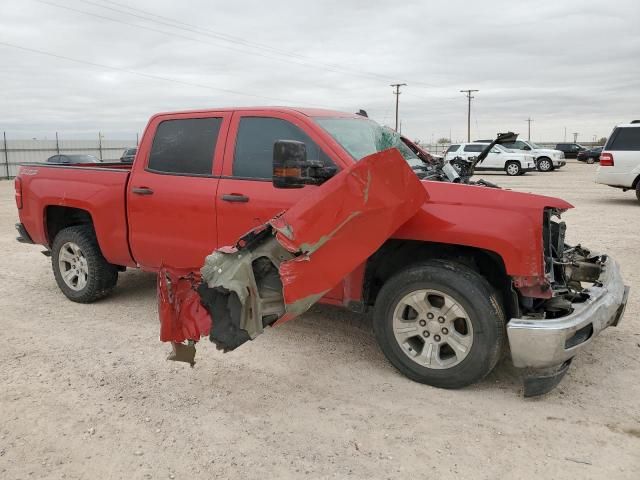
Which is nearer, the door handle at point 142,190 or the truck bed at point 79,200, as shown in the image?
the door handle at point 142,190

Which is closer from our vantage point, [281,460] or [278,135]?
[281,460]

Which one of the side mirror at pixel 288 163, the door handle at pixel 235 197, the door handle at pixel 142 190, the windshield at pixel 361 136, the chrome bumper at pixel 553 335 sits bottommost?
the chrome bumper at pixel 553 335

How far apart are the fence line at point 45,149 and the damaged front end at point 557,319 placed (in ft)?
102

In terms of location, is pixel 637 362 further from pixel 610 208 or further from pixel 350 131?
pixel 610 208

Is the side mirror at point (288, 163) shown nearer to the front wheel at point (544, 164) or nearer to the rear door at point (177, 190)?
the rear door at point (177, 190)

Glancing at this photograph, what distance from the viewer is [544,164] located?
1194 inches

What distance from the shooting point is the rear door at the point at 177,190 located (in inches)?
176

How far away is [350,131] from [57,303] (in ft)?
11.8

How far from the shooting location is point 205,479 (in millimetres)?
2756

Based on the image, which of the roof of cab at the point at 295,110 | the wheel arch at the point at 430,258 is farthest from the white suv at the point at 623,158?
the wheel arch at the point at 430,258

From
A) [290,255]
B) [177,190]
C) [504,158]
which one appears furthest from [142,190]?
[504,158]

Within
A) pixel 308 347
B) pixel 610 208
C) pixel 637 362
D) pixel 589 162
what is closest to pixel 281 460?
pixel 308 347

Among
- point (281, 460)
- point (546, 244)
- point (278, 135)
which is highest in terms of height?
point (278, 135)

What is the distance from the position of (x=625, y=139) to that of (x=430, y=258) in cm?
1118
